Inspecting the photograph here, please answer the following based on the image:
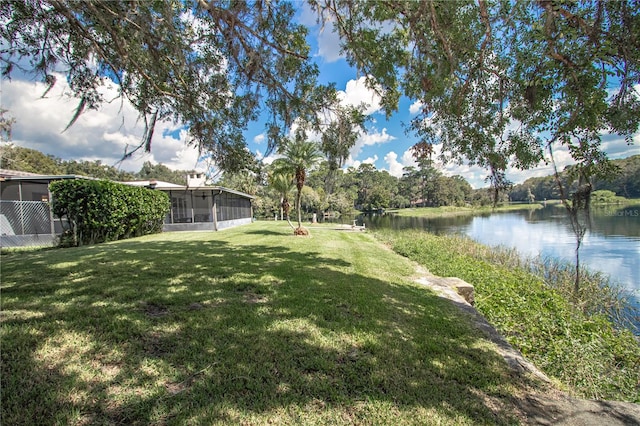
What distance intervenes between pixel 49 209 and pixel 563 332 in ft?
55.1

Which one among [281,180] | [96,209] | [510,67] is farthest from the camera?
[281,180]

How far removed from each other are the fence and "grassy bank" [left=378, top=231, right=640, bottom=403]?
569 inches

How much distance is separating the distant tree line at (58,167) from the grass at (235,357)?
10.7 metres

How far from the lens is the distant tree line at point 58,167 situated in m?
20.2

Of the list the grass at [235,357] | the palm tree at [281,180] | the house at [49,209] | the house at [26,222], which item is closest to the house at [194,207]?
the house at [49,209]

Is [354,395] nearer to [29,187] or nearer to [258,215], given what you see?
[29,187]

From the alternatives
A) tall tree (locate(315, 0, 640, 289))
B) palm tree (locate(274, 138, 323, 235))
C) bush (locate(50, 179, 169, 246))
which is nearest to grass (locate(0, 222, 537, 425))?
tall tree (locate(315, 0, 640, 289))

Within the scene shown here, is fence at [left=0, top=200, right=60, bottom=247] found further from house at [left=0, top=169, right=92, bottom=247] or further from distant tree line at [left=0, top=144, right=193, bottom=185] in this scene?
distant tree line at [left=0, top=144, right=193, bottom=185]

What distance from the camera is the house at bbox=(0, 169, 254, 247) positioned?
11.1 m

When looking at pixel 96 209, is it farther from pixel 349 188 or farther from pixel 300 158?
pixel 349 188

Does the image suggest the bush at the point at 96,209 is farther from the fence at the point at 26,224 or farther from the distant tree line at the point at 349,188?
the distant tree line at the point at 349,188

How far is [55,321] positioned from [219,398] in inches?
84.7

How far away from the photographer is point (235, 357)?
252cm

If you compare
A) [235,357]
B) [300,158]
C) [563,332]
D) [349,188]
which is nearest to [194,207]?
[300,158]
